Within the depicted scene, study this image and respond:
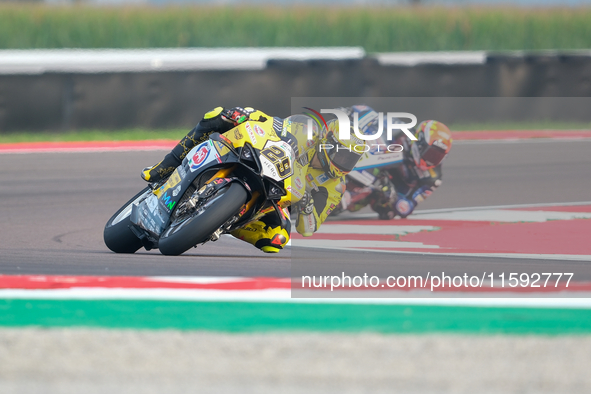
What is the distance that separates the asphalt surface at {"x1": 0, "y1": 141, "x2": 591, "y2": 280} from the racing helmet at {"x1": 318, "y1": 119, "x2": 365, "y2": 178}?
637 millimetres

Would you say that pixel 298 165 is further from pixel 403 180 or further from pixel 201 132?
pixel 403 180

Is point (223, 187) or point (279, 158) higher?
point (279, 158)

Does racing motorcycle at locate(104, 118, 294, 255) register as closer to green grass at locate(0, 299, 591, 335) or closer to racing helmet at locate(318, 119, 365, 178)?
racing helmet at locate(318, 119, 365, 178)

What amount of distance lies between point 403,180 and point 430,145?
556 millimetres

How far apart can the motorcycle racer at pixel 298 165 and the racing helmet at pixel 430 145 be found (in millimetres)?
1814

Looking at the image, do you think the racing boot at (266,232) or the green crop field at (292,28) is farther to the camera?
the green crop field at (292,28)

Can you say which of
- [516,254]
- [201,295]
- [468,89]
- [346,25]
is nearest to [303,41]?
[346,25]

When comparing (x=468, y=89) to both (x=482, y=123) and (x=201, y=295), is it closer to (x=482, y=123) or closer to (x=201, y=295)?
(x=482, y=123)

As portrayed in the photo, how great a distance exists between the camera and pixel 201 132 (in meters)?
5.88

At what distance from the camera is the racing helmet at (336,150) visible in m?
5.86

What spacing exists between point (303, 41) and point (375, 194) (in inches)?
585

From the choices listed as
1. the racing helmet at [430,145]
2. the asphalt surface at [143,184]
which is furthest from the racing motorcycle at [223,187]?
the racing helmet at [430,145]

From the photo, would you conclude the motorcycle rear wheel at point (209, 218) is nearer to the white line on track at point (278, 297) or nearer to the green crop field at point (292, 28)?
the white line on track at point (278, 297)

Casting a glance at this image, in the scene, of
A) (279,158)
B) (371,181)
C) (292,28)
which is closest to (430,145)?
(371,181)
